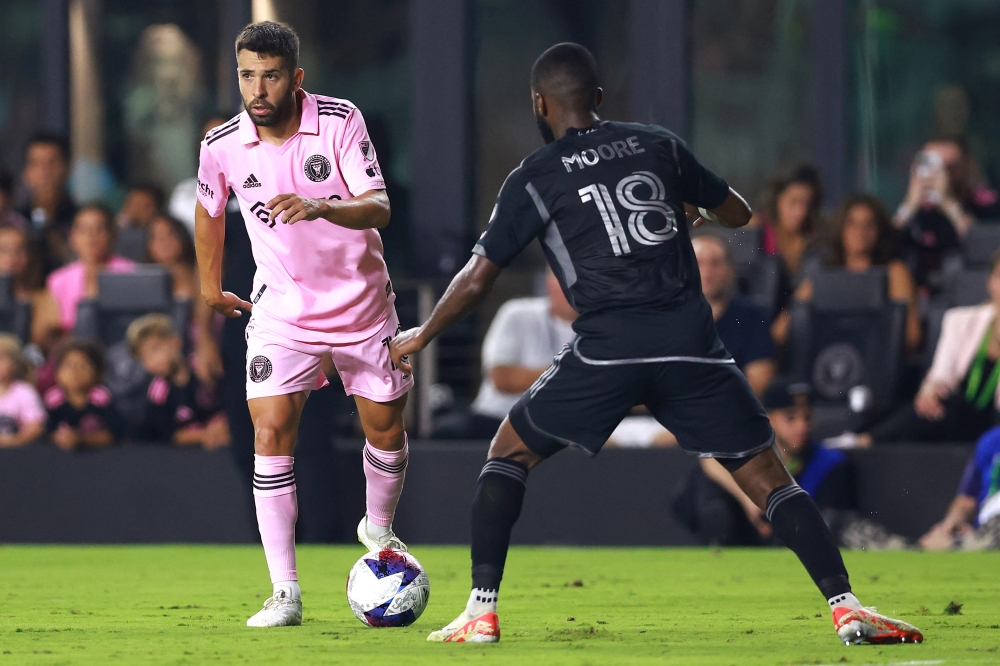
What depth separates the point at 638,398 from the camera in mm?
5004

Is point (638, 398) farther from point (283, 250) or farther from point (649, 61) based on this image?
point (649, 61)

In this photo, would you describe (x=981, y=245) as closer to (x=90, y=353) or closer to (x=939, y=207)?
(x=939, y=207)

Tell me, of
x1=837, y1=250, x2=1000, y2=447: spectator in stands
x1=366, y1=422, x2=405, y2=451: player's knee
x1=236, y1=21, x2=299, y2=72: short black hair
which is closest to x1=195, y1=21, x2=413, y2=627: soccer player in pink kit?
x1=236, y1=21, x2=299, y2=72: short black hair

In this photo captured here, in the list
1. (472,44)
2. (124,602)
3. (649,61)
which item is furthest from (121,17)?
(124,602)

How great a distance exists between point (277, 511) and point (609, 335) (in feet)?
4.72

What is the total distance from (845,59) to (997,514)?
→ 5515 mm

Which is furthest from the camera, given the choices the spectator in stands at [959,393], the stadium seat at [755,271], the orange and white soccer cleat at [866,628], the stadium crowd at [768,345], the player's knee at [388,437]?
the stadium seat at [755,271]

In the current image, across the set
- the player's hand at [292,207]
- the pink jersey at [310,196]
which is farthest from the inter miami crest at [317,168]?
the player's hand at [292,207]

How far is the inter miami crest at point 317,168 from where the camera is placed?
5.76 metres

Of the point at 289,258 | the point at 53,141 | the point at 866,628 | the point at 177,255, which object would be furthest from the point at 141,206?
the point at 866,628

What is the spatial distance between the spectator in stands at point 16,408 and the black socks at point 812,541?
20.9ft

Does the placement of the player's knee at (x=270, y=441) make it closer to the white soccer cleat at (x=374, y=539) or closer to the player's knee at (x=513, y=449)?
the white soccer cleat at (x=374, y=539)

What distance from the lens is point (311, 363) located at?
19.2 feet

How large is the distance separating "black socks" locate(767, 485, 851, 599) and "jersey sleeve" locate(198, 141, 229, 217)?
2285mm
